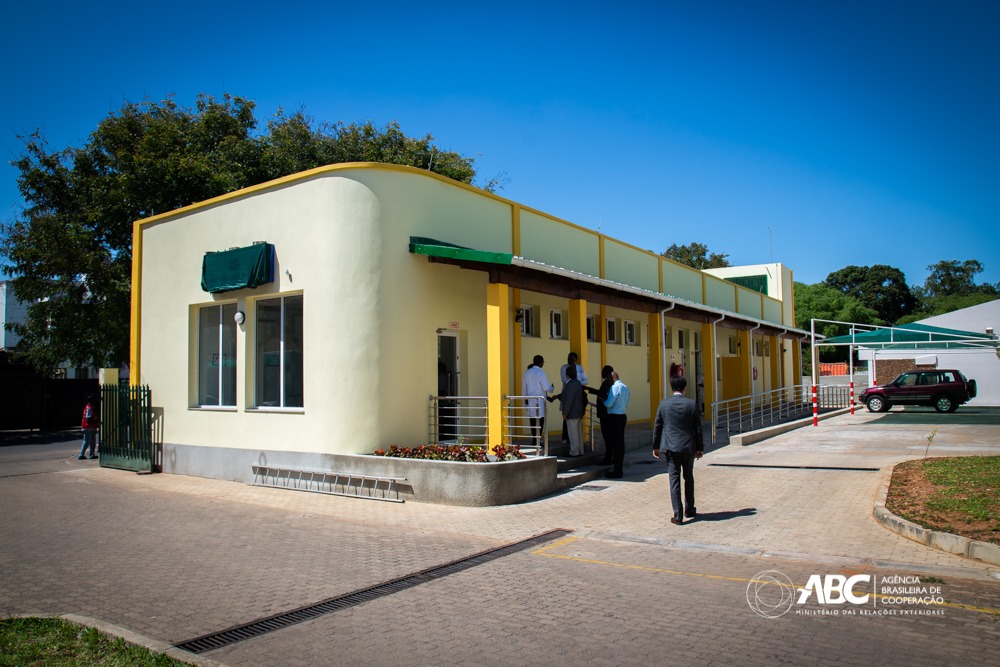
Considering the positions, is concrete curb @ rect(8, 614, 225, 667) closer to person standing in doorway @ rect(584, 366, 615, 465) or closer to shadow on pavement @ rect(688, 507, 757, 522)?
shadow on pavement @ rect(688, 507, 757, 522)

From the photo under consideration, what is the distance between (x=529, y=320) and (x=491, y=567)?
9.02 metres

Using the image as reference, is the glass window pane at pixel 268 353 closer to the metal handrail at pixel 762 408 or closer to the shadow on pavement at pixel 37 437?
the metal handrail at pixel 762 408

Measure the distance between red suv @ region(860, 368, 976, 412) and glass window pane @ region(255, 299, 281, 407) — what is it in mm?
23462

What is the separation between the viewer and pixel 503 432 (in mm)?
11461

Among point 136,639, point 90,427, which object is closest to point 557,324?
point 90,427

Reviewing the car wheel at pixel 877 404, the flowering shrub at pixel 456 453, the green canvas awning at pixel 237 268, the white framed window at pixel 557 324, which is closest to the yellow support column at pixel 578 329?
the white framed window at pixel 557 324

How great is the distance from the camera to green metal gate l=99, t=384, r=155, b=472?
49.1ft

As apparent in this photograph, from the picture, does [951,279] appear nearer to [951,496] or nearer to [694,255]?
[694,255]

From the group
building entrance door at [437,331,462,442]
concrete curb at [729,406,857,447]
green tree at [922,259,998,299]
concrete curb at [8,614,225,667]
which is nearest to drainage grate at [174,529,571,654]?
concrete curb at [8,614,225,667]

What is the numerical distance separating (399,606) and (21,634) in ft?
8.95

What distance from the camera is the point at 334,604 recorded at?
18.9ft

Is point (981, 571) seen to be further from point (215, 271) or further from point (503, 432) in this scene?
point (215, 271)

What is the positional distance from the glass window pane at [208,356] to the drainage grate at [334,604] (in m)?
8.84

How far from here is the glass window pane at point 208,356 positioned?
14219mm
